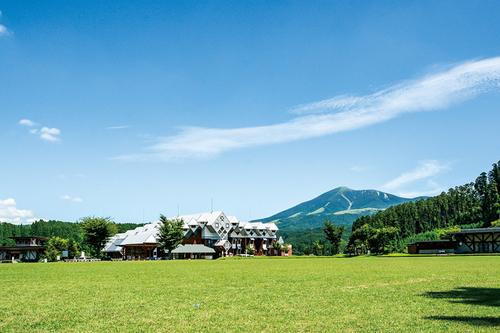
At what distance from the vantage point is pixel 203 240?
91.4m

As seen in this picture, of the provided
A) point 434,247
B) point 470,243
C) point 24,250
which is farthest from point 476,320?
point 24,250

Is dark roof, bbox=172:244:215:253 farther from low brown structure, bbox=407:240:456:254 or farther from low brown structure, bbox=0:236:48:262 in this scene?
low brown structure, bbox=407:240:456:254

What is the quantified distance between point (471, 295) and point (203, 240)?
273 feet

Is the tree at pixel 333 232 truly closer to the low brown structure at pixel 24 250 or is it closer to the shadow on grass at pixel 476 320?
the low brown structure at pixel 24 250

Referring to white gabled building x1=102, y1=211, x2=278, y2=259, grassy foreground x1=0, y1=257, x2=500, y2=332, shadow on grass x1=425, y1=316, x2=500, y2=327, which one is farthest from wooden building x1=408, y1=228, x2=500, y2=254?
shadow on grass x1=425, y1=316, x2=500, y2=327

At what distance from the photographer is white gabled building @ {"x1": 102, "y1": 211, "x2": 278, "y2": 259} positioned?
278 ft

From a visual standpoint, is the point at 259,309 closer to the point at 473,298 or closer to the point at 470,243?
the point at 473,298

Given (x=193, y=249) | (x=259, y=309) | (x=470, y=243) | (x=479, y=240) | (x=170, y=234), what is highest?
(x=170, y=234)

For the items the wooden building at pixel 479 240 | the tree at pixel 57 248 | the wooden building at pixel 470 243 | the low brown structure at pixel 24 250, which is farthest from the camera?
the low brown structure at pixel 24 250

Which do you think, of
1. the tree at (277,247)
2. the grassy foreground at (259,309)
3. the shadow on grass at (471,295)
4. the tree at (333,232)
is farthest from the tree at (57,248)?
the shadow on grass at (471,295)

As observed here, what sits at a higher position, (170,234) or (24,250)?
(170,234)

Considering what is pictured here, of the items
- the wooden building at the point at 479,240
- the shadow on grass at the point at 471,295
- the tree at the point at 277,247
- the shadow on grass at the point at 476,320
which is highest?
the shadow on grass at the point at 476,320

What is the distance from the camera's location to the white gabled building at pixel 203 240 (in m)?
84.8

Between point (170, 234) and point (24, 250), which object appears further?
point (24, 250)
